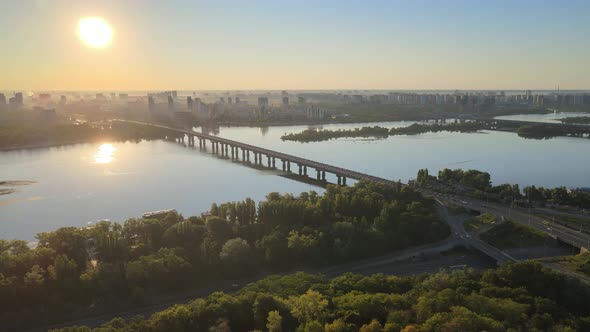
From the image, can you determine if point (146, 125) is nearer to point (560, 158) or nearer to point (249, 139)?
point (249, 139)

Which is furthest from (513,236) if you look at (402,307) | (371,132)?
(371,132)

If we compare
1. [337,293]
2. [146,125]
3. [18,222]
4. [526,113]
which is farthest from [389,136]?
[526,113]

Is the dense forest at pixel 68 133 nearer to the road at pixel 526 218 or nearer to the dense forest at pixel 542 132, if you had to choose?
the road at pixel 526 218

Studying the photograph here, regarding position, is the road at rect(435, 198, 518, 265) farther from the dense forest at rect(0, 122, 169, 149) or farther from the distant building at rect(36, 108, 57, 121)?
the distant building at rect(36, 108, 57, 121)

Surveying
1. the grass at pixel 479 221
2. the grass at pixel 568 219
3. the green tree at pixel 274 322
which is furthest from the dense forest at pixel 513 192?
the green tree at pixel 274 322

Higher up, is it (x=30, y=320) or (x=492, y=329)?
(x=492, y=329)

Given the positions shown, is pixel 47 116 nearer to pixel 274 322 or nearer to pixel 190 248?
pixel 190 248

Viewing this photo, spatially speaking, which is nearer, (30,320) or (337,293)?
(337,293)
